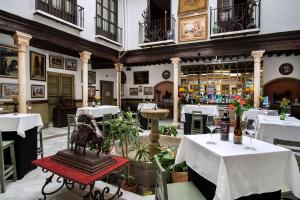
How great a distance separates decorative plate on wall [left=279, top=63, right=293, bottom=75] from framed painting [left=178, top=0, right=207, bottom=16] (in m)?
4.21

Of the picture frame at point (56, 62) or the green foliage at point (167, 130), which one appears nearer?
the green foliage at point (167, 130)

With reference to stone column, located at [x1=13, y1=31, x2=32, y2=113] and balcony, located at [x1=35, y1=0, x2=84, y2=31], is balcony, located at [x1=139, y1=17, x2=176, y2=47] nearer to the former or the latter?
balcony, located at [x1=35, y1=0, x2=84, y2=31]

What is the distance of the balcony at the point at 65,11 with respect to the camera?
6.23 m

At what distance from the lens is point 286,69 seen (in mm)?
8414

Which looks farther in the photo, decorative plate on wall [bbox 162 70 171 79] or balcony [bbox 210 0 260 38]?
decorative plate on wall [bbox 162 70 171 79]

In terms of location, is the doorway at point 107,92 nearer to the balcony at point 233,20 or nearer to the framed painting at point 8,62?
the framed painting at point 8,62

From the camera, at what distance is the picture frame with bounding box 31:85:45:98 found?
7.48 m

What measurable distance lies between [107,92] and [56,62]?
3.58 metres

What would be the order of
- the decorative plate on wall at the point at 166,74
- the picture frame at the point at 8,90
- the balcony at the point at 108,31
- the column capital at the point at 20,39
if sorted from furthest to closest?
1. the decorative plate on wall at the point at 166,74
2. the balcony at the point at 108,31
3. the picture frame at the point at 8,90
4. the column capital at the point at 20,39

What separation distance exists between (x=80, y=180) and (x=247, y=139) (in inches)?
66.2

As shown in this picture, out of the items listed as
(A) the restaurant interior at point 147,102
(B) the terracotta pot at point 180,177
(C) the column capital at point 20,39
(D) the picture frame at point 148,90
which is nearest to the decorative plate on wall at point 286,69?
(A) the restaurant interior at point 147,102

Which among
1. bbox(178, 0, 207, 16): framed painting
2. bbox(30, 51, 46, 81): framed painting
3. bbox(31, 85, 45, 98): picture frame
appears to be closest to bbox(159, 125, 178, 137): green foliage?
bbox(178, 0, 207, 16): framed painting

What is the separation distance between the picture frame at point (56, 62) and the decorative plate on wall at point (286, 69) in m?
9.52

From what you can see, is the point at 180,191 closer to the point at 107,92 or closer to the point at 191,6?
the point at 191,6
